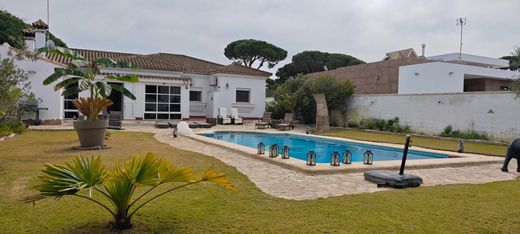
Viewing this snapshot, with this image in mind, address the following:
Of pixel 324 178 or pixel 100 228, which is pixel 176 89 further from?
pixel 100 228

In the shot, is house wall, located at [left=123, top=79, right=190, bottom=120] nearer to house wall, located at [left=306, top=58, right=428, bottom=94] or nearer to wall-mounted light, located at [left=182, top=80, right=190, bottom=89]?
wall-mounted light, located at [left=182, top=80, right=190, bottom=89]

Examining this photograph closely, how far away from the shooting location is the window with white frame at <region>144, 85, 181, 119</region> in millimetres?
26347

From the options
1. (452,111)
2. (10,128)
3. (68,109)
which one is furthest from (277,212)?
(68,109)

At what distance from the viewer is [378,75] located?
109 ft

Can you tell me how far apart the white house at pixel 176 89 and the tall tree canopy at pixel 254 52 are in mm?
18295

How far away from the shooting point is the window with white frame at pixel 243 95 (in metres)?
30.7

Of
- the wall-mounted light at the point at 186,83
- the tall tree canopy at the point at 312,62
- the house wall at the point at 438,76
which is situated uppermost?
the tall tree canopy at the point at 312,62

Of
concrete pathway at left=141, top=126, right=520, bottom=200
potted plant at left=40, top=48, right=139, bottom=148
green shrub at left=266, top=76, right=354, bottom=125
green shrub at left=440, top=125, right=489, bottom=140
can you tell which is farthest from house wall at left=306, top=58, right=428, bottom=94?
potted plant at left=40, top=48, right=139, bottom=148

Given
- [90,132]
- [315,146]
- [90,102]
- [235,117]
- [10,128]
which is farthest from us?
[235,117]

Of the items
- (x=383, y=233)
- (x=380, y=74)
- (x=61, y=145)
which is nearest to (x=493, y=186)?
(x=383, y=233)

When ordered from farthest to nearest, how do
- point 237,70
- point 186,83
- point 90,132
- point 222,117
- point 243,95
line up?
point 243,95 < point 237,70 < point 222,117 < point 186,83 < point 90,132

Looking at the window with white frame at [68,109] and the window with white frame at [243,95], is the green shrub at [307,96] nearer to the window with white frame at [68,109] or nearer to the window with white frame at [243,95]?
the window with white frame at [243,95]

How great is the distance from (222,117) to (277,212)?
22180 mm

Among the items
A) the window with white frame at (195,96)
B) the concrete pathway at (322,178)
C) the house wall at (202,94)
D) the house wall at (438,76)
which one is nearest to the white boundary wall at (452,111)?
the house wall at (438,76)
